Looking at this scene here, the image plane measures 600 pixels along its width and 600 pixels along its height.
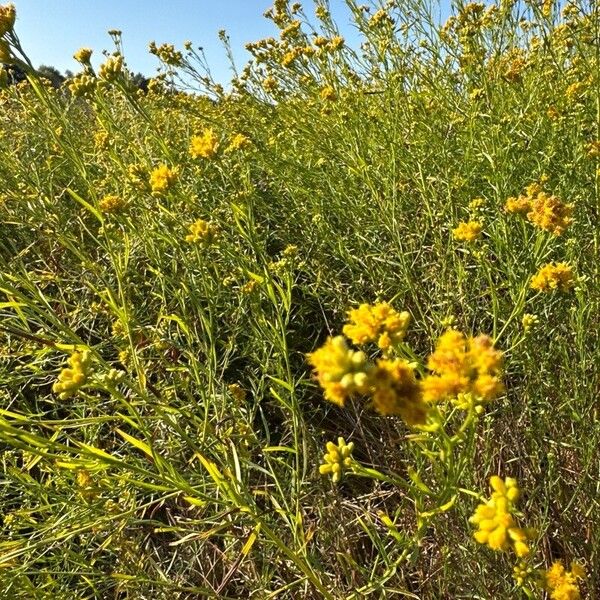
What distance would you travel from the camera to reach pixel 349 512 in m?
1.67

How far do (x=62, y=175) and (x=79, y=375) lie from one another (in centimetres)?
267

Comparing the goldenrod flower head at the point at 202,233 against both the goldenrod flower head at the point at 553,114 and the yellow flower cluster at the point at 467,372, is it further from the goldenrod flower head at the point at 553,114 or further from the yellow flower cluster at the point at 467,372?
the goldenrod flower head at the point at 553,114

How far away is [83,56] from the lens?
1.97m

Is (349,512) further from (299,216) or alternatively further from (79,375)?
(299,216)

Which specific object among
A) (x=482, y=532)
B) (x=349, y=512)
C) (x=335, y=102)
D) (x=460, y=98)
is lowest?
(x=349, y=512)

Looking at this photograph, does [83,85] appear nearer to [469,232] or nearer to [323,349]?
[469,232]

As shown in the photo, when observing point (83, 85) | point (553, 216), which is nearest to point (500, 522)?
point (553, 216)

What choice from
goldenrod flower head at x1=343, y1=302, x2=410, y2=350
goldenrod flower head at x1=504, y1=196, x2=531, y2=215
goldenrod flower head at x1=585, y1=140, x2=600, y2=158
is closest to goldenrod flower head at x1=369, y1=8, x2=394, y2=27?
goldenrod flower head at x1=585, y1=140, x2=600, y2=158

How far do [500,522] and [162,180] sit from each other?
1.41 metres

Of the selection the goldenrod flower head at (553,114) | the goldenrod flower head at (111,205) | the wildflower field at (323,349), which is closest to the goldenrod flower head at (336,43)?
the wildflower field at (323,349)

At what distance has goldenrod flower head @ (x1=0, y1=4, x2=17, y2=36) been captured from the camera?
1.52m

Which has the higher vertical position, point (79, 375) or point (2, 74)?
point (2, 74)

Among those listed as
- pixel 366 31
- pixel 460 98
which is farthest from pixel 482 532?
pixel 460 98

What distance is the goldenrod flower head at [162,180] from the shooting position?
1.78m
